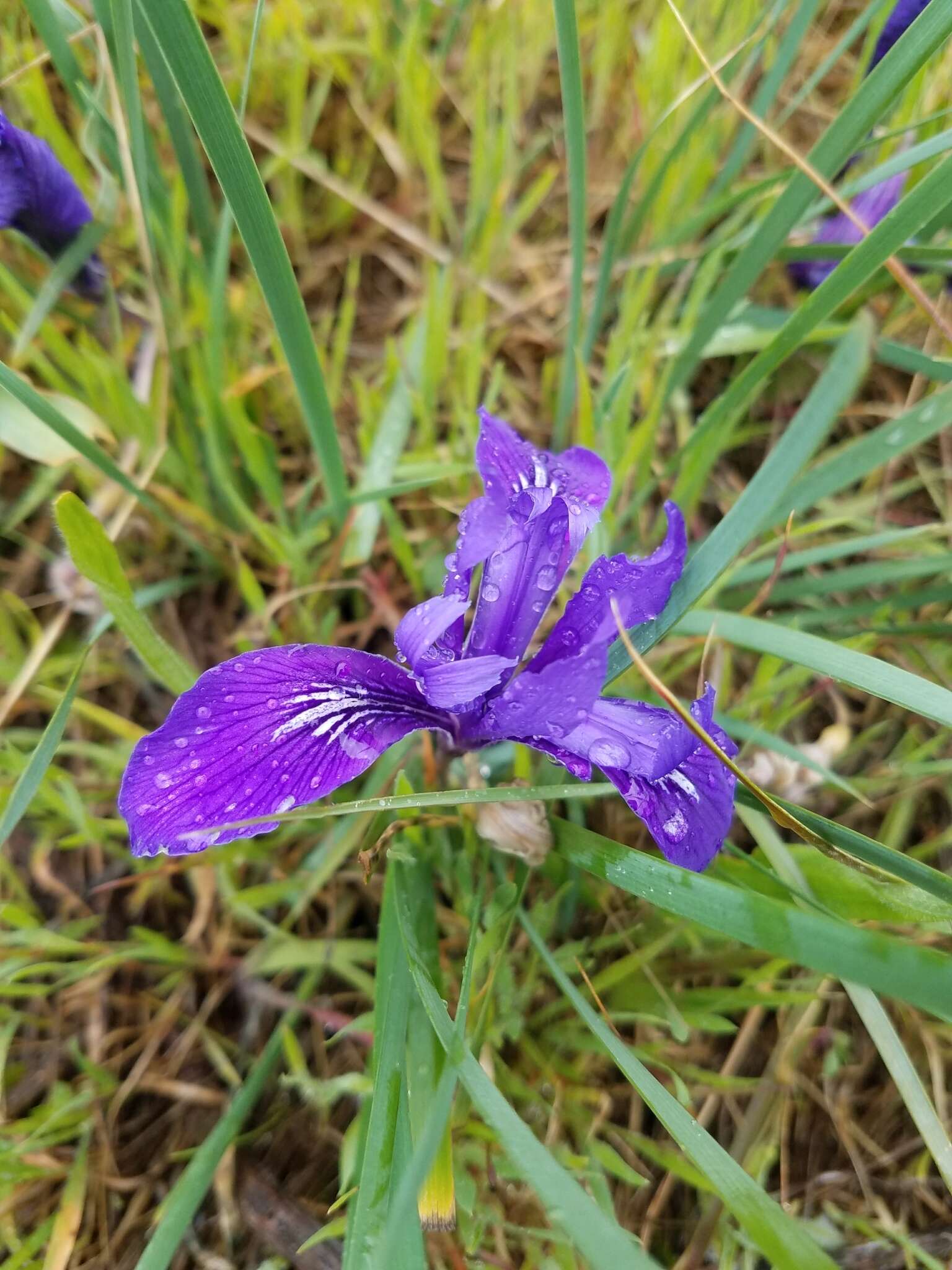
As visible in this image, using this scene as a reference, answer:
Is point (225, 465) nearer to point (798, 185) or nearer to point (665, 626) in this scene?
point (665, 626)

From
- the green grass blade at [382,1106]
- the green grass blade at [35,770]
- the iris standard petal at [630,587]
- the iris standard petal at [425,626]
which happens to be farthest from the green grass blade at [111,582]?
the iris standard petal at [630,587]

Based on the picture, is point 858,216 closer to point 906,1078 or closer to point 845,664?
point 845,664

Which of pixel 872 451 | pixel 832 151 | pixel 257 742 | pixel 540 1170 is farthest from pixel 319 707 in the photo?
pixel 832 151

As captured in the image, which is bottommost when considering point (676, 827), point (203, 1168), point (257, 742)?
point (203, 1168)

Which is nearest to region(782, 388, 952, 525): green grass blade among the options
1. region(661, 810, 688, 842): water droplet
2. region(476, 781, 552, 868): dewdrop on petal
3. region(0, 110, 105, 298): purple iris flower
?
region(661, 810, 688, 842): water droplet

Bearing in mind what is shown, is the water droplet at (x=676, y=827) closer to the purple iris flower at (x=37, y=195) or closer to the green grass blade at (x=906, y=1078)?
the green grass blade at (x=906, y=1078)
